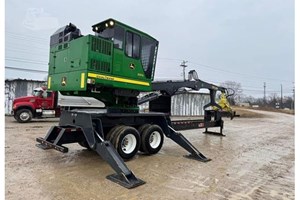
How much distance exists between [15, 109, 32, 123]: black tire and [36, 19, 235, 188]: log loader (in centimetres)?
758

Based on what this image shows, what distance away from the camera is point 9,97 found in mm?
16406

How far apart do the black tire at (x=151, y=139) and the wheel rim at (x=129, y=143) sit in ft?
1.31

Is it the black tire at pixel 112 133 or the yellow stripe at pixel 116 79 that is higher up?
the yellow stripe at pixel 116 79

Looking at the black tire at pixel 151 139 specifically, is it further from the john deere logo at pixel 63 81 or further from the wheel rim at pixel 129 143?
the john deere logo at pixel 63 81

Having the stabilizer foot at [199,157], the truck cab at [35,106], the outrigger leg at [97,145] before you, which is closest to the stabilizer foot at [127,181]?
the outrigger leg at [97,145]

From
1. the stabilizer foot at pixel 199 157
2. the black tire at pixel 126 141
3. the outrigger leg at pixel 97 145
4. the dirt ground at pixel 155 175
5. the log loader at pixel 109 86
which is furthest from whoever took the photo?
the stabilizer foot at pixel 199 157

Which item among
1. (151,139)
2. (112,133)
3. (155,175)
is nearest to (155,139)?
(151,139)

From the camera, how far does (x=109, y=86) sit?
5.38 metres

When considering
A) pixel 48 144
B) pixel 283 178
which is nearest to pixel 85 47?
pixel 48 144

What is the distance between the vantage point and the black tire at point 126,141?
16.8 feet

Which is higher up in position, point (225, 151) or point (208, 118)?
point (208, 118)

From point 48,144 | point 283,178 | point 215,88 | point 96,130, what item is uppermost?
point 215,88

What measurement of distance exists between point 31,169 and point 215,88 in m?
7.64
